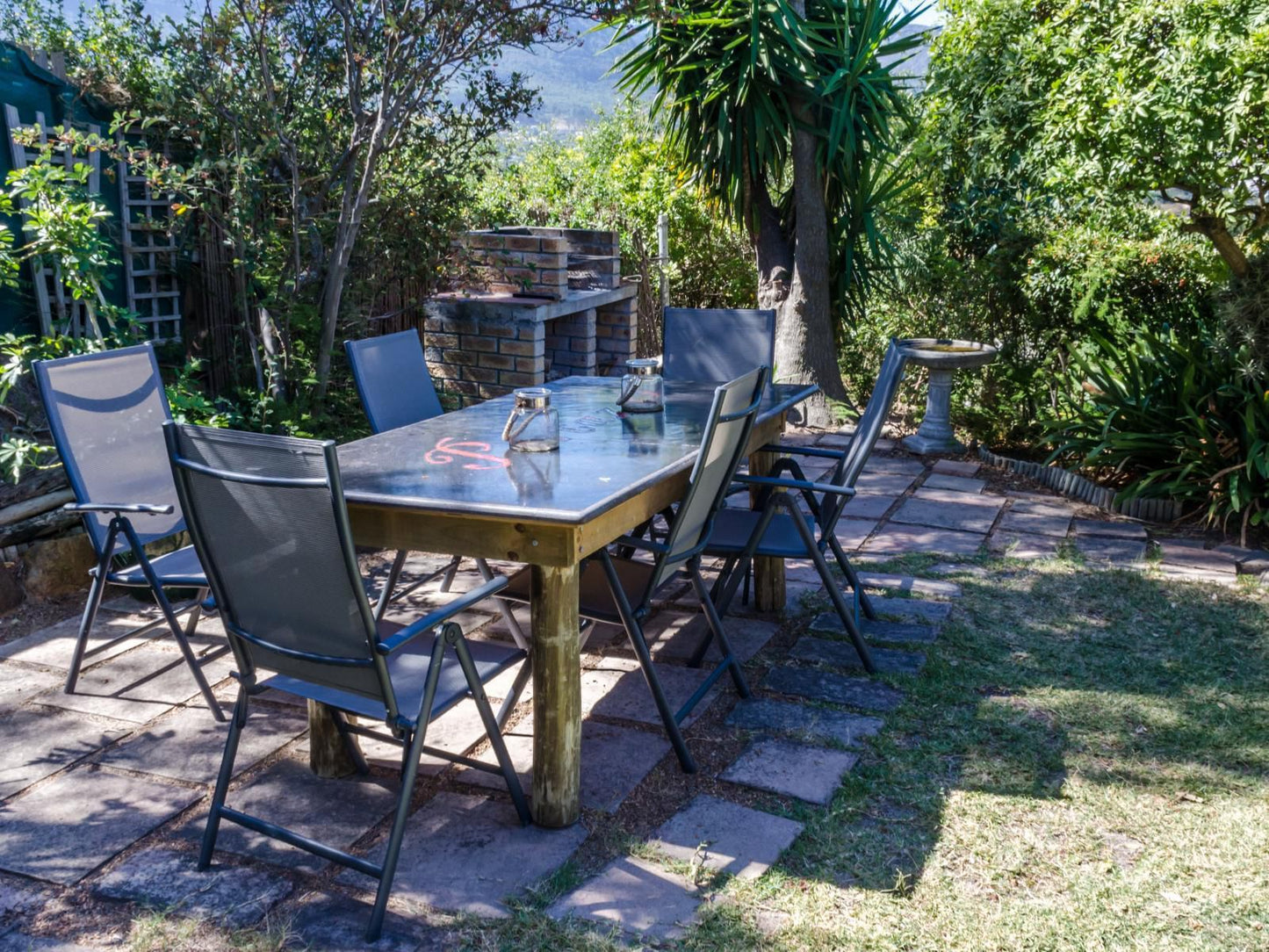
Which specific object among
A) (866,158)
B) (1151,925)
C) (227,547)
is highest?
(866,158)

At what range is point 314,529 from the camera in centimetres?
231

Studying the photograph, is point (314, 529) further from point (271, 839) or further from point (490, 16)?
point (490, 16)

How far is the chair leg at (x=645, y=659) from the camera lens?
3.04 metres

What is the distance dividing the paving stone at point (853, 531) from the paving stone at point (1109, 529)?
3.22ft

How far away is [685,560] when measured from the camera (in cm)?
329

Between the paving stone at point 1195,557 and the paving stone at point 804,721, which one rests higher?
the paving stone at point 1195,557

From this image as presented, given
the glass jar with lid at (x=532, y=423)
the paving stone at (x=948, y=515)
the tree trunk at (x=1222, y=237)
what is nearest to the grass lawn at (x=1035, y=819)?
the glass jar with lid at (x=532, y=423)

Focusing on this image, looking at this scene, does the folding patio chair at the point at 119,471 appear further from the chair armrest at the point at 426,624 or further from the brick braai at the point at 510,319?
the brick braai at the point at 510,319

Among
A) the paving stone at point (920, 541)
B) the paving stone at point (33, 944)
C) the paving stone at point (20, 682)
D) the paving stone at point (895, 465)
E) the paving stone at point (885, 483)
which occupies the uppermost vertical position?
the paving stone at point (895, 465)

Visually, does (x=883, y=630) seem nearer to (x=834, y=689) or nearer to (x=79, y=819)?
(x=834, y=689)

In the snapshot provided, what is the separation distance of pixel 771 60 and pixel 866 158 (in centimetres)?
92

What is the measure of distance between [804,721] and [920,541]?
2.12m

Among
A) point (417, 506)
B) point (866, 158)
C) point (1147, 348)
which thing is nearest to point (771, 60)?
point (866, 158)

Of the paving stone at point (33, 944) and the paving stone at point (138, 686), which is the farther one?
the paving stone at point (138, 686)
